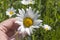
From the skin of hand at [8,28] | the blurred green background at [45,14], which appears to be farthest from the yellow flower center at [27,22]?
the blurred green background at [45,14]

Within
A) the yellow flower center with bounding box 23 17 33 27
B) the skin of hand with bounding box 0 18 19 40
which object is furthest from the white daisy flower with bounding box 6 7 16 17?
the yellow flower center with bounding box 23 17 33 27

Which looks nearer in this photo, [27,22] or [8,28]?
[27,22]

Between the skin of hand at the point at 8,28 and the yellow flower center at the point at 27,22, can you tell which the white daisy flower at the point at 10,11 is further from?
the yellow flower center at the point at 27,22

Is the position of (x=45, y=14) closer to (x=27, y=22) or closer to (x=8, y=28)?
(x=8, y=28)

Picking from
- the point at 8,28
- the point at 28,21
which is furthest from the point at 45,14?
the point at 28,21

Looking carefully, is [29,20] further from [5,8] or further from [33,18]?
[5,8]

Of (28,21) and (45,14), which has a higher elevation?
(28,21)

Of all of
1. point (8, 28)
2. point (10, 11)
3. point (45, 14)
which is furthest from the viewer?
point (10, 11)
